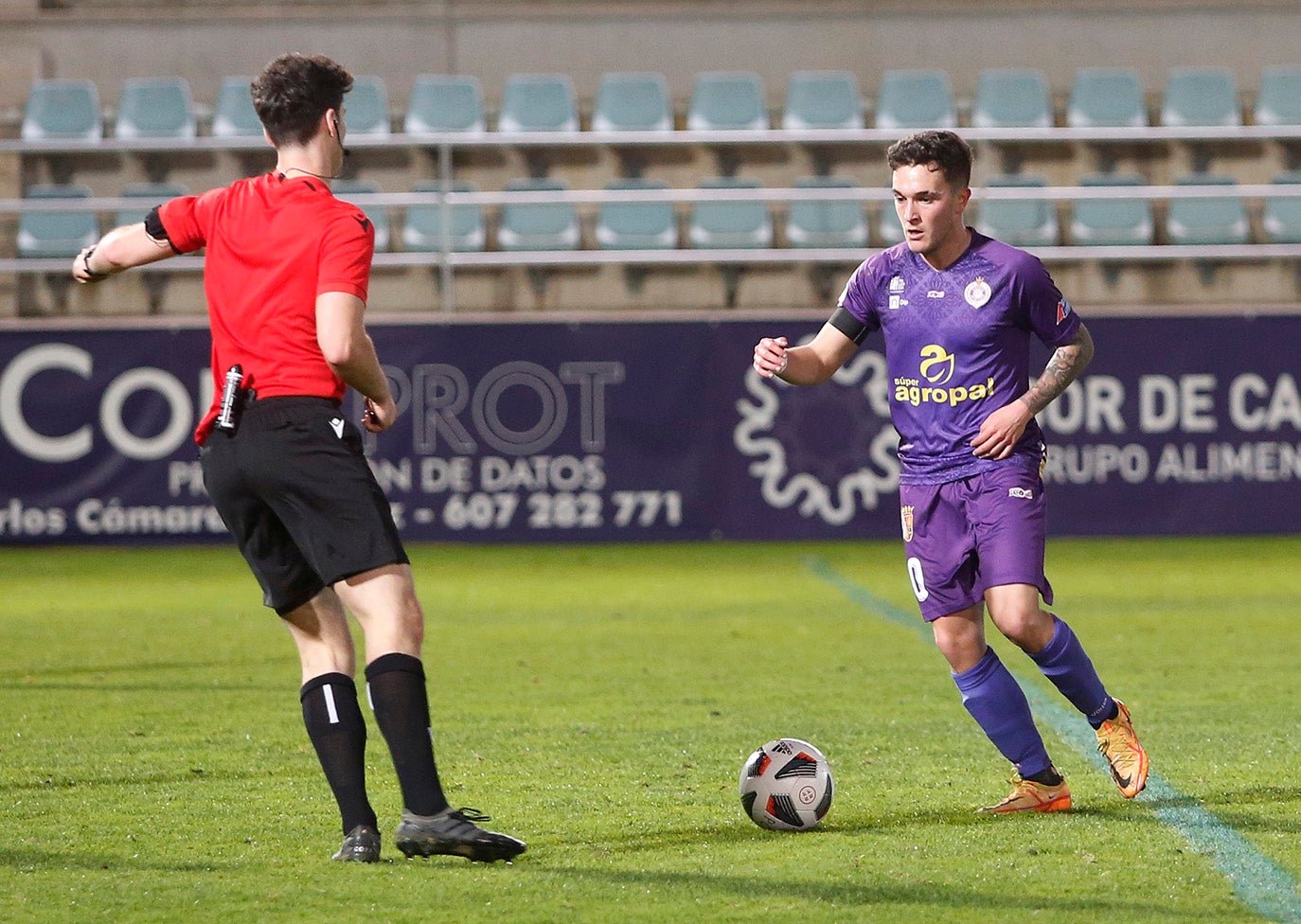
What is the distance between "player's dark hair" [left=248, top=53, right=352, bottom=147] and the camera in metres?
4.38

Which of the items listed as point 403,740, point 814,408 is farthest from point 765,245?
point 403,740

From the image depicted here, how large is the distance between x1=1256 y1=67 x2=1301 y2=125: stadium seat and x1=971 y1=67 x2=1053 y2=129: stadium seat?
6.42ft

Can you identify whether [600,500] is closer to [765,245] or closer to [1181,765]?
[765,245]

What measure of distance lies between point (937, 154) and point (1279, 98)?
1391 cm

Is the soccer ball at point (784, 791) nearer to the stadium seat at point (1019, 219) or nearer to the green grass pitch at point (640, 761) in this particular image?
the green grass pitch at point (640, 761)

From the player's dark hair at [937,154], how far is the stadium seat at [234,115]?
13.0 m

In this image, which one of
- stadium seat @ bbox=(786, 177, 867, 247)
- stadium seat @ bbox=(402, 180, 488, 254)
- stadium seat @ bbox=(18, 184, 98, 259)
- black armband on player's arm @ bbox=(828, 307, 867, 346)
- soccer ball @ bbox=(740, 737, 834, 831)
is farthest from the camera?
stadium seat @ bbox=(402, 180, 488, 254)

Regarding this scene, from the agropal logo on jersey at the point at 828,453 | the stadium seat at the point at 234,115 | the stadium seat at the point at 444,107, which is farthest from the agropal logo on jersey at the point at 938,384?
the stadium seat at the point at 234,115

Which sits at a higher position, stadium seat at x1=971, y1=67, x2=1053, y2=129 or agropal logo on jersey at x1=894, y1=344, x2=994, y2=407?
stadium seat at x1=971, y1=67, x2=1053, y2=129

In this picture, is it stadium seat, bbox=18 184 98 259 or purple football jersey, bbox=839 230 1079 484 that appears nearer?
purple football jersey, bbox=839 230 1079 484

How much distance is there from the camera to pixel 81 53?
18688 mm

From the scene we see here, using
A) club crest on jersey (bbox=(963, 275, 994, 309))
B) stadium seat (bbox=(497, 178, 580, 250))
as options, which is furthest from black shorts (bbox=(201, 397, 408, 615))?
stadium seat (bbox=(497, 178, 580, 250))

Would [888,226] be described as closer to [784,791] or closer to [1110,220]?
[1110,220]

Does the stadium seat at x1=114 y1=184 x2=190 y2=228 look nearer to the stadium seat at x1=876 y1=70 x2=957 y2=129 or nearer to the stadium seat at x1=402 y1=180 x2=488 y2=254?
the stadium seat at x1=402 y1=180 x2=488 y2=254
